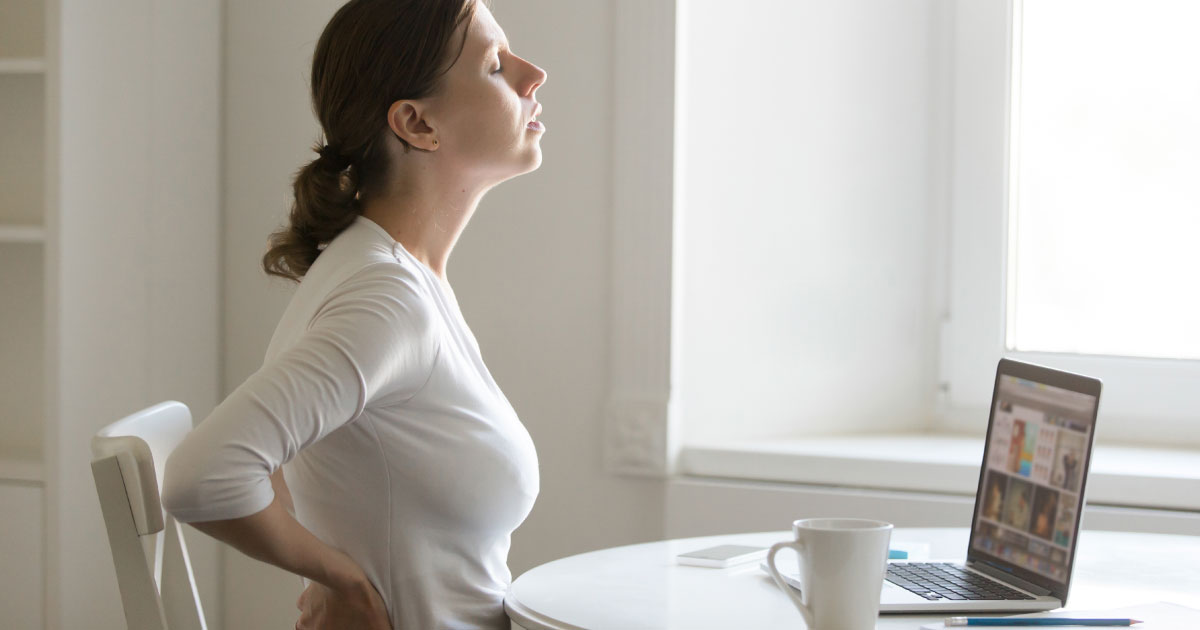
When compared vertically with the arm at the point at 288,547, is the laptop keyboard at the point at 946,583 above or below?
below

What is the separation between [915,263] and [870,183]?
0.62ft

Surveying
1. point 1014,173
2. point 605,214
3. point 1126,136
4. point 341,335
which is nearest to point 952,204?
point 1014,173

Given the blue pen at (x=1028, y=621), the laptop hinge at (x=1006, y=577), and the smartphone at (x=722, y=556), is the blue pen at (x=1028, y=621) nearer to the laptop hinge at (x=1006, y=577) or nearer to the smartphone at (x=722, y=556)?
the laptop hinge at (x=1006, y=577)

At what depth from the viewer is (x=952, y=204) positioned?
2354 mm

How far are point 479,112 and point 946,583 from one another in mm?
709

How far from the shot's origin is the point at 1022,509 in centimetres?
119

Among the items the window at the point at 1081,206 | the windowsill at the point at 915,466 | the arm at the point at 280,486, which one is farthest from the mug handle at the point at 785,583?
the window at the point at 1081,206

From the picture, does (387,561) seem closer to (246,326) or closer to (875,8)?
(246,326)

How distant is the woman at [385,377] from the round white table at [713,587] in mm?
97

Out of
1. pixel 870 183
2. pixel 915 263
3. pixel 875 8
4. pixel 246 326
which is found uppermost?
pixel 875 8

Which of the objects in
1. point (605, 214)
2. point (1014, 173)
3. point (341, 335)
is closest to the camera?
point (341, 335)

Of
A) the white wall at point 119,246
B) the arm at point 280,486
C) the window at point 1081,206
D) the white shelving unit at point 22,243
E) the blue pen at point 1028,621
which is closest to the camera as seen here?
the blue pen at point 1028,621

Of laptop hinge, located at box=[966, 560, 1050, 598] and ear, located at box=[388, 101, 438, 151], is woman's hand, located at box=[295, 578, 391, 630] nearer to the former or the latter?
ear, located at box=[388, 101, 438, 151]

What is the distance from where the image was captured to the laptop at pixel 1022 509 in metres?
1.09
